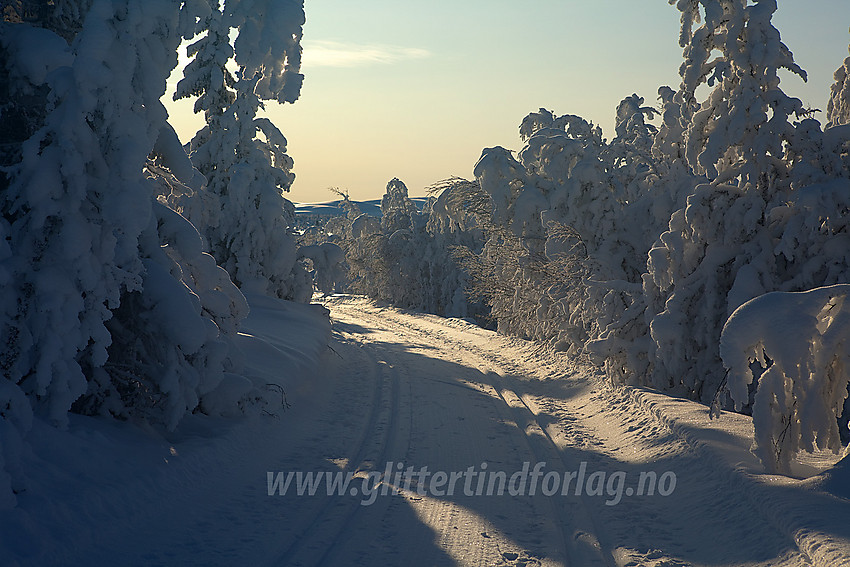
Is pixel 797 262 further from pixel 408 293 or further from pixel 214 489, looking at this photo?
pixel 408 293

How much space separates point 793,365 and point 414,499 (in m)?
4.26

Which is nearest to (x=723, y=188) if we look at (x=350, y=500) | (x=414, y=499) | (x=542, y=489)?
(x=542, y=489)

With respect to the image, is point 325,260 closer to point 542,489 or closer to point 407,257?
point 542,489

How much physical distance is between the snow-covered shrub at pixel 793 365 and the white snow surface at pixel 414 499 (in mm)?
431

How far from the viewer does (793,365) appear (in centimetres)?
663

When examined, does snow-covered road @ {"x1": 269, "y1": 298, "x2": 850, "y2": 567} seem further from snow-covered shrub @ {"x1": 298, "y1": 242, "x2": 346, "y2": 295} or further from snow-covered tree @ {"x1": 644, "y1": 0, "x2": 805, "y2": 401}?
snow-covered shrub @ {"x1": 298, "y1": 242, "x2": 346, "y2": 295}

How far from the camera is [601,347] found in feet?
46.1

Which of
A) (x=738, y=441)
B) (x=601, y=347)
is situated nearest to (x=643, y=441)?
(x=738, y=441)

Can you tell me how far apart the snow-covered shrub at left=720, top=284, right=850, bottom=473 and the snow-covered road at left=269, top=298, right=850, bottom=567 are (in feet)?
1.78

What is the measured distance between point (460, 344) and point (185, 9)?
16.1 m

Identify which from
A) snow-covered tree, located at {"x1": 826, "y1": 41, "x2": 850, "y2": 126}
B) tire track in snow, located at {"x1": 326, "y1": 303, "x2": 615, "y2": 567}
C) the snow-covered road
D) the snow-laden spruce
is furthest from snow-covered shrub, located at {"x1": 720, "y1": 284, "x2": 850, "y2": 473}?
snow-covered tree, located at {"x1": 826, "y1": 41, "x2": 850, "y2": 126}

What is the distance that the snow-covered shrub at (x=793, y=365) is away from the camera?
6.63 metres

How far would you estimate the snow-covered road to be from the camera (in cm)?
601

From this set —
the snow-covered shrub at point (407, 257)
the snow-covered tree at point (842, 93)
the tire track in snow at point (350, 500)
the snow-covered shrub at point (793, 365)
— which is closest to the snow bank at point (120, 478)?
the tire track in snow at point (350, 500)
